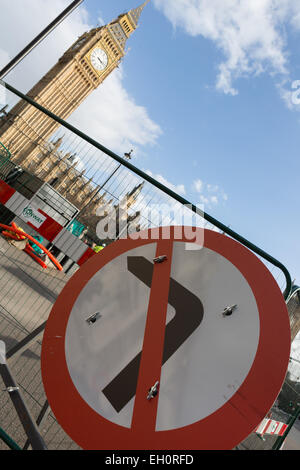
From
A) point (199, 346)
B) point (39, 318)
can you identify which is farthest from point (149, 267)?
point (39, 318)

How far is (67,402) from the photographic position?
1.75 meters

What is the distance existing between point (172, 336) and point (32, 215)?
339 centimetres

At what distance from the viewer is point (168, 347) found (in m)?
1.71

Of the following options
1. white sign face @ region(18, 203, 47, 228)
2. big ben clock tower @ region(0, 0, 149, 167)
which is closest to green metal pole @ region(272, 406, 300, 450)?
white sign face @ region(18, 203, 47, 228)

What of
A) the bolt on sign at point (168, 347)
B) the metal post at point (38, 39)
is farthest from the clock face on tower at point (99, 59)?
the bolt on sign at point (168, 347)

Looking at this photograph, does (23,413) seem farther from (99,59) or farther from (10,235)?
(99,59)

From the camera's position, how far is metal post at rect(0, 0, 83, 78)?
2801mm

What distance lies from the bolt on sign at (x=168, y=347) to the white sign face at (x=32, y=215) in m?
2.58

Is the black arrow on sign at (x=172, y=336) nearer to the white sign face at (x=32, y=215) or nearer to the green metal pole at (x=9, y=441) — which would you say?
the green metal pole at (x=9, y=441)

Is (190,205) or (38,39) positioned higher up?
(38,39)

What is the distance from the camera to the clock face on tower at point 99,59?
82.4 metres

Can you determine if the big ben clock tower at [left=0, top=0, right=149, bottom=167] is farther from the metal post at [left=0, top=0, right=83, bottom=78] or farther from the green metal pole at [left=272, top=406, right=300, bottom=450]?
the green metal pole at [left=272, top=406, right=300, bottom=450]

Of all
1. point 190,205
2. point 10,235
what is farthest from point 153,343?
point 10,235
